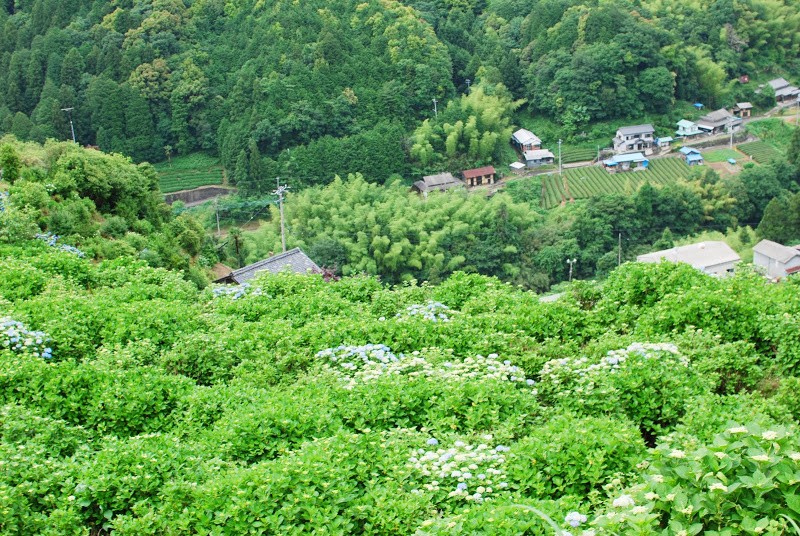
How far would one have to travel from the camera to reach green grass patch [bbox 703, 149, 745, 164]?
2183 centimetres

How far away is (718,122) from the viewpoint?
922 inches

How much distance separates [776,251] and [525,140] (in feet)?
29.5

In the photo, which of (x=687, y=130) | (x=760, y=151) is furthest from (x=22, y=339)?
(x=687, y=130)

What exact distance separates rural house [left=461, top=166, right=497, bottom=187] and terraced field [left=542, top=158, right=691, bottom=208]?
132 cm

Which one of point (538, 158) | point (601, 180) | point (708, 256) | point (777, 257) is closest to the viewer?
point (708, 256)

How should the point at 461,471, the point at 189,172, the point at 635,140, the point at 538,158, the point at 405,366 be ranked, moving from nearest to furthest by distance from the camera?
the point at 461,471
the point at 405,366
the point at 189,172
the point at 538,158
the point at 635,140

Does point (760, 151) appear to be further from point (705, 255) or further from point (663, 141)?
point (705, 255)

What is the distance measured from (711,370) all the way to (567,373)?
680mm

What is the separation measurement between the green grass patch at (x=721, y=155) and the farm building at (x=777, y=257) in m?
6.80

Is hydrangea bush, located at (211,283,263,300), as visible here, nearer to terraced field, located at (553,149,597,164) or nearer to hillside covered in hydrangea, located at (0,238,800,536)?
hillside covered in hydrangea, located at (0,238,800,536)

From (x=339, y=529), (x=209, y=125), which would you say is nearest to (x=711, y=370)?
(x=339, y=529)

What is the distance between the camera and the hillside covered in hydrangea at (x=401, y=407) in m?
2.81

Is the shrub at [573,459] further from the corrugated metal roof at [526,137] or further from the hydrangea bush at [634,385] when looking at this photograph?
the corrugated metal roof at [526,137]

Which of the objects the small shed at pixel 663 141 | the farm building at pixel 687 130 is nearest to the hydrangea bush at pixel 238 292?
the small shed at pixel 663 141
